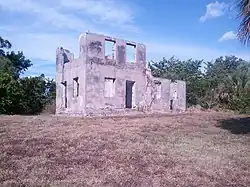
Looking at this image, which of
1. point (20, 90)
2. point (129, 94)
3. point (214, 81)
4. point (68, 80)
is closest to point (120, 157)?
point (68, 80)

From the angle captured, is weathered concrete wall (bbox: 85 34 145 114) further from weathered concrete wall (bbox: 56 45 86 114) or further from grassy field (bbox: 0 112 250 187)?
grassy field (bbox: 0 112 250 187)

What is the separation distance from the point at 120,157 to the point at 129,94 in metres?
17.1

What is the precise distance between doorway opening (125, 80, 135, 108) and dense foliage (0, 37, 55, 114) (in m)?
8.83

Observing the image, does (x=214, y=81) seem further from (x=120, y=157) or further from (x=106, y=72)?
(x=120, y=157)

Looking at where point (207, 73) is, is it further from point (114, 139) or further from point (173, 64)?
point (114, 139)

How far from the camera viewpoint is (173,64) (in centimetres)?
4997

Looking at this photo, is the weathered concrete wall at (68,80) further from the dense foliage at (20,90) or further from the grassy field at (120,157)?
the grassy field at (120,157)

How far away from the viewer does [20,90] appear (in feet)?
91.6

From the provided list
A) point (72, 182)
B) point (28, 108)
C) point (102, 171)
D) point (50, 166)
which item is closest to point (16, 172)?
point (50, 166)

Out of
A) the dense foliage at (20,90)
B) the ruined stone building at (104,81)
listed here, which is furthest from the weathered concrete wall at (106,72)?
the dense foliage at (20,90)

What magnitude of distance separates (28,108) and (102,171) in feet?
79.1

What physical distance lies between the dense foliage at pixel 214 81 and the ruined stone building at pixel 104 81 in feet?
18.7

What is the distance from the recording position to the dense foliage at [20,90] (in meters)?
25.5

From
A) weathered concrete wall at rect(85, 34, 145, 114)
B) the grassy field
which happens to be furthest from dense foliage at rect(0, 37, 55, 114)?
the grassy field
